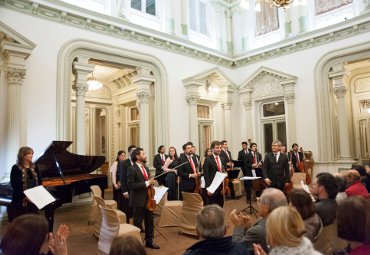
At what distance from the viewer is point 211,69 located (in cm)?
1077

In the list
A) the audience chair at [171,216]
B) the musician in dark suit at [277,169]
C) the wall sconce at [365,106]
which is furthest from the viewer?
the wall sconce at [365,106]

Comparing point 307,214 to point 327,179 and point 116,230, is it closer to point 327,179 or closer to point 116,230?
point 327,179

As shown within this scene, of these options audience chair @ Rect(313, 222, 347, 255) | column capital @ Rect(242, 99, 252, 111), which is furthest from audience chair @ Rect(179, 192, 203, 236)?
column capital @ Rect(242, 99, 252, 111)

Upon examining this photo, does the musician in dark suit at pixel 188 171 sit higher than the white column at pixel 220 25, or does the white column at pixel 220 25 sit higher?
the white column at pixel 220 25

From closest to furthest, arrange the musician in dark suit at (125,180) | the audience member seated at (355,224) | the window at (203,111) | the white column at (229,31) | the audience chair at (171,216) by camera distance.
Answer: the audience member seated at (355,224), the musician in dark suit at (125,180), the audience chair at (171,216), the window at (203,111), the white column at (229,31)

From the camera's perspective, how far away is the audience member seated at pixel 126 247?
1.33 meters

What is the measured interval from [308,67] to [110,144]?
7.90 metres

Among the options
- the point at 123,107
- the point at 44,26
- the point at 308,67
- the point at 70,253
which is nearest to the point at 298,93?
the point at 308,67

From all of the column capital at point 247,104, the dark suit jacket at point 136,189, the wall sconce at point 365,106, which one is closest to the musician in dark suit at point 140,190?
the dark suit jacket at point 136,189

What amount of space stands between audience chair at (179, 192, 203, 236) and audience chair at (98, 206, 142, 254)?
125cm

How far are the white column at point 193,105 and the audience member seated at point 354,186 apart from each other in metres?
6.65

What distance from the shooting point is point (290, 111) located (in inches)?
404

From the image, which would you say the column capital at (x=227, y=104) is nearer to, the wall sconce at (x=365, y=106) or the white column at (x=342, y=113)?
the white column at (x=342, y=113)

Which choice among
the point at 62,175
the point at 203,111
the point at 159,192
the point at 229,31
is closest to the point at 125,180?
the point at 159,192
